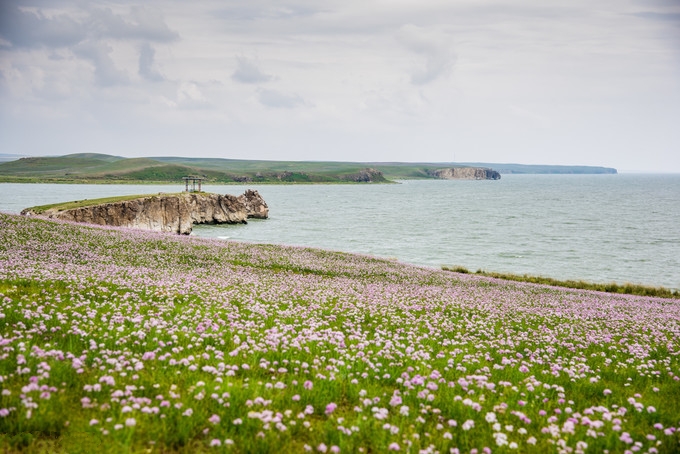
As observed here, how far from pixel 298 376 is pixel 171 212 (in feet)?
239

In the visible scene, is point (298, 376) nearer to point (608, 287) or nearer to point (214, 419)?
point (214, 419)

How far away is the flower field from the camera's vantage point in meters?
5.46

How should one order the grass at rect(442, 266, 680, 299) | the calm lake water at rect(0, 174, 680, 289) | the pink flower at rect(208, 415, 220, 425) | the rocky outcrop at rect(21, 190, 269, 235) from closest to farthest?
the pink flower at rect(208, 415, 220, 425) → the grass at rect(442, 266, 680, 299) → the calm lake water at rect(0, 174, 680, 289) → the rocky outcrop at rect(21, 190, 269, 235)

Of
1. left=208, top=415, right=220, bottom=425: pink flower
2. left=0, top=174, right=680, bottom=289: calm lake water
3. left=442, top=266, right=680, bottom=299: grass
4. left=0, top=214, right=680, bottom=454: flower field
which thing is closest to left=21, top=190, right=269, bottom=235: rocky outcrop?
left=0, top=174, right=680, bottom=289: calm lake water

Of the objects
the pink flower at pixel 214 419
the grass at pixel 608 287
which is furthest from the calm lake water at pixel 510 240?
the pink flower at pixel 214 419

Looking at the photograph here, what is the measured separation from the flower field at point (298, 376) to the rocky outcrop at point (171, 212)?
4681 cm

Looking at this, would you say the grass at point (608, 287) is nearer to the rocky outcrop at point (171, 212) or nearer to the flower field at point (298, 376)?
the flower field at point (298, 376)

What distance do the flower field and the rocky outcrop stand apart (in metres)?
46.8

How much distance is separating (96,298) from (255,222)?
8699 centimetres

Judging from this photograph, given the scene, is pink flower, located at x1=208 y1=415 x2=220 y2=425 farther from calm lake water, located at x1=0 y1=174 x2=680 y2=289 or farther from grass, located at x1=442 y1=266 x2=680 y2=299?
calm lake water, located at x1=0 y1=174 x2=680 y2=289

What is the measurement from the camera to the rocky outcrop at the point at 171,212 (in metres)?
58.6

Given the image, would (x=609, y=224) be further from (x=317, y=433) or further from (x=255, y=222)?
(x=317, y=433)

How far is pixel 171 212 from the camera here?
7412 centimetres

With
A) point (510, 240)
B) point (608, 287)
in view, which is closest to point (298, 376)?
A: point (608, 287)
